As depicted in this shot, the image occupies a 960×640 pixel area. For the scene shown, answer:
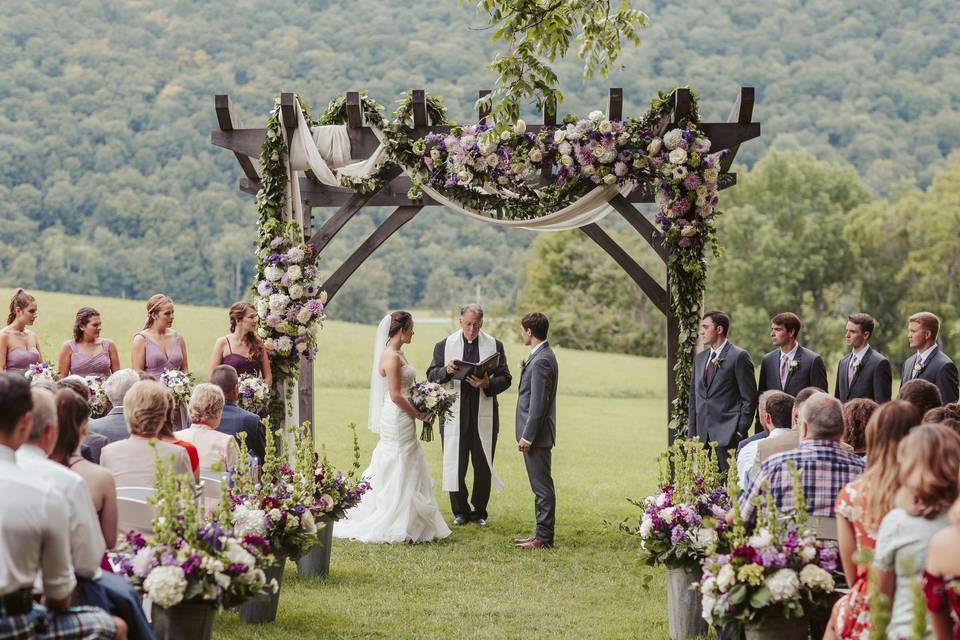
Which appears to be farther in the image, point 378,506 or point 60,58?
point 60,58

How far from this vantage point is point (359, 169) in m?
9.70

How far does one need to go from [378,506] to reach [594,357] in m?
29.8

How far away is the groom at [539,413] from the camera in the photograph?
8750 millimetres

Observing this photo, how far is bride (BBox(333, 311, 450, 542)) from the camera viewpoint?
9.09 metres

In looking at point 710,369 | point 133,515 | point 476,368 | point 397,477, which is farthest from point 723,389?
point 133,515

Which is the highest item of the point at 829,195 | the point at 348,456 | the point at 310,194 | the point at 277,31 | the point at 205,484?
the point at 277,31

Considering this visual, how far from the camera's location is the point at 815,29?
2320 inches

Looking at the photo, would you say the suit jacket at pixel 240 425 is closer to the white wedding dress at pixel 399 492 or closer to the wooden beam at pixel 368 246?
the white wedding dress at pixel 399 492

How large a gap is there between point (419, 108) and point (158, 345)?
286cm

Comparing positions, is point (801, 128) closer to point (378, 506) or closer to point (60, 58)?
point (60, 58)

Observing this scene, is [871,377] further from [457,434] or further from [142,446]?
[142,446]

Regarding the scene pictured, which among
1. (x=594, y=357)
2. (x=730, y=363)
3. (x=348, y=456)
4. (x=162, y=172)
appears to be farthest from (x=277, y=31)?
(x=730, y=363)

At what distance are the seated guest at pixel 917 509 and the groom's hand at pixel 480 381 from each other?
619 centimetres

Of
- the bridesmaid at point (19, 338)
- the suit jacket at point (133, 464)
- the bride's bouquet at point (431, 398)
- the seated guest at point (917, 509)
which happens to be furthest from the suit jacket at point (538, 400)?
the seated guest at point (917, 509)
